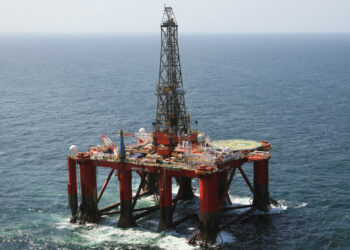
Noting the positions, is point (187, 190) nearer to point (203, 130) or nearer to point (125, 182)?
point (125, 182)

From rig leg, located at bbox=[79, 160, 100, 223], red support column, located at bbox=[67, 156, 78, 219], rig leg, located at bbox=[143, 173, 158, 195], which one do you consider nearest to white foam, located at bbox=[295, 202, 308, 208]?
rig leg, located at bbox=[143, 173, 158, 195]

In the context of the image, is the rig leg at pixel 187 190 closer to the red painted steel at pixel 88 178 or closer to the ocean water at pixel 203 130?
the ocean water at pixel 203 130

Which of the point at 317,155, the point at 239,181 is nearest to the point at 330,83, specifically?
the point at 317,155

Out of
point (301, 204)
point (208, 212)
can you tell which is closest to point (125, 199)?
point (208, 212)

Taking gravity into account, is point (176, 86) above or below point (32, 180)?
above

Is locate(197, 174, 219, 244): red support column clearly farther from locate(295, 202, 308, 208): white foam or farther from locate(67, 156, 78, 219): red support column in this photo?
locate(67, 156, 78, 219): red support column

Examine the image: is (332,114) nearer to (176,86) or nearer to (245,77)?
(176,86)

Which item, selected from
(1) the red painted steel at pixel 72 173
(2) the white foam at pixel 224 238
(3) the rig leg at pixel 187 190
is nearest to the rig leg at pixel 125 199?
(1) the red painted steel at pixel 72 173

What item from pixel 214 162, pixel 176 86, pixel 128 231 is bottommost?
pixel 128 231
